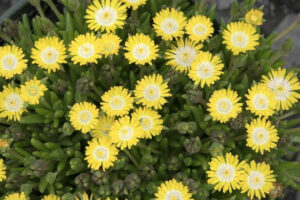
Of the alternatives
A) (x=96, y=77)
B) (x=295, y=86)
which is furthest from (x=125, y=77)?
(x=295, y=86)

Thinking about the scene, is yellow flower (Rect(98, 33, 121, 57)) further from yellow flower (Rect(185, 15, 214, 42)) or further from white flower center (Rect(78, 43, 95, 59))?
yellow flower (Rect(185, 15, 214, 42))

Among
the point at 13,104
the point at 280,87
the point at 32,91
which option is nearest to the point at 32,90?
the point at 32,91

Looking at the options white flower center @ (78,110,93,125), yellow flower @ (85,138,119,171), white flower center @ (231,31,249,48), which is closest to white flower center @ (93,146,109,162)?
yellow flower @ (85,138,119,171)

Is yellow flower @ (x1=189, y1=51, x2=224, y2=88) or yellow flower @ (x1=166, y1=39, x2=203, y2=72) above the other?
yellow flower @ (x1=166, y1=39, x2=203, y2=72)

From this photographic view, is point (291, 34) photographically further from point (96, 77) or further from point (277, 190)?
point (96, 77)

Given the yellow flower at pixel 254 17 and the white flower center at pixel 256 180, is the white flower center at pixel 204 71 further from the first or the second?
the white flower center at pixel 256 180

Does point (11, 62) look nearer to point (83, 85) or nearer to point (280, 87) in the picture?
point (83, 85)
